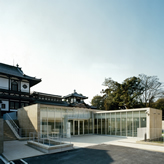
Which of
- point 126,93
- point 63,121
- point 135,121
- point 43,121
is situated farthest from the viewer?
point 126,93

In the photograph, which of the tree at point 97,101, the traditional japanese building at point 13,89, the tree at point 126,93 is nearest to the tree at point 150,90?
the tree at point 126,93

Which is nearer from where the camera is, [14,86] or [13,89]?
[13,89]

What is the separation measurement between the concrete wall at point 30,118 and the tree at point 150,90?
91.1 feet

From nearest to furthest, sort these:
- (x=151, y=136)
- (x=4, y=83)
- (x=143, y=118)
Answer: (x=151, y=136) < (x=143, y=118) < (x=4, y=83)

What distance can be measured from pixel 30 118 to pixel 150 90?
99.6 feet

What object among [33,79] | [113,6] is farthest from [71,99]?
[113,6]

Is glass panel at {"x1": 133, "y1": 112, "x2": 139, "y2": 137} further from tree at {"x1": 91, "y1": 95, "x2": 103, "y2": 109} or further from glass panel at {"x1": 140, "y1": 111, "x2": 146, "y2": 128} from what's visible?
tree at {"x1": 91, "y1": 95, "x2": 103, "y2": 109}

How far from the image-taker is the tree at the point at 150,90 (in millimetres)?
36344

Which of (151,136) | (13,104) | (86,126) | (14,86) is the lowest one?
(86,126)

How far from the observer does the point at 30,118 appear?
52.6ft

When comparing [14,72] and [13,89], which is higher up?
[14,72]

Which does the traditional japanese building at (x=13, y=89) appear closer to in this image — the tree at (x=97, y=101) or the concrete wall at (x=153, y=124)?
the concrete wall at (x=153, y=124)

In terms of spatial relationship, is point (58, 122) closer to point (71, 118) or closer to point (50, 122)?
point (50, 122)

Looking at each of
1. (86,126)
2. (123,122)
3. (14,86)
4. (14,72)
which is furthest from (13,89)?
(123,122)
